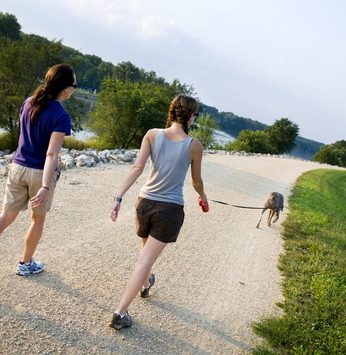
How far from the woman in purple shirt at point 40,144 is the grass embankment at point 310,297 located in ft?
8.96

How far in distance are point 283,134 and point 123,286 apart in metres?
68.2

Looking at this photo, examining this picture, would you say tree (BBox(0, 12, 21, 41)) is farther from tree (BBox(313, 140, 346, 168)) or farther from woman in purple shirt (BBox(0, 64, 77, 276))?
woman in purple shirt (BBox(0, 64, 77, 276))

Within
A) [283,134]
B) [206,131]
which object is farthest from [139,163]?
[283,134]

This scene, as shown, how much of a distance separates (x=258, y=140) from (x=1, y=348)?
52713 millimetres

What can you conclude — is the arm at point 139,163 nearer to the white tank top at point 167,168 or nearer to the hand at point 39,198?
the white tank top at point 167,168

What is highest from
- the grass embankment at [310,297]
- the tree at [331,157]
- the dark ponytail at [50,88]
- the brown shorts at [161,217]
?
the tree at [331,157]

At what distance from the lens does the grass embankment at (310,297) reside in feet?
12.7

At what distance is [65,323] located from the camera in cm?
336

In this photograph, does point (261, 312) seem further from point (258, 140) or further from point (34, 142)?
point (258, 140)

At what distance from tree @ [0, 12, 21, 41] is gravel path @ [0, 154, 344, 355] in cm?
6415

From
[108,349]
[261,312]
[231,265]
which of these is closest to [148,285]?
[108,349]

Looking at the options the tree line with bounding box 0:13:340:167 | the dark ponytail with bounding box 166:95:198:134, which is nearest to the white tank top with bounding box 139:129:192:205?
the dark ponytail with bounding box 166:95:198:134

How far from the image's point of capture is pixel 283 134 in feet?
224

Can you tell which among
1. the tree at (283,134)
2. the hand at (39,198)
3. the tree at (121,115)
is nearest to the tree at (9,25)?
the tree at (121,115)
